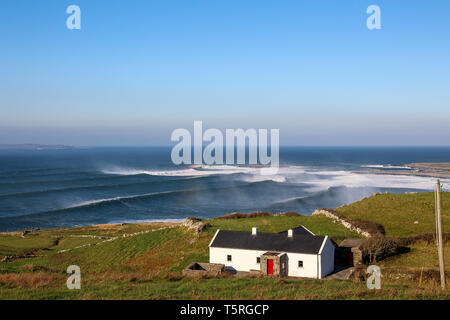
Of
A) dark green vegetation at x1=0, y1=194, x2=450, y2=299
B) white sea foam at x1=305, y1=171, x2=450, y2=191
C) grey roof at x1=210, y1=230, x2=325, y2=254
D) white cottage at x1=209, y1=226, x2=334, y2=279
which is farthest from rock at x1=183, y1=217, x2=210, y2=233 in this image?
white sea foam at x1=305, y1=171, x2=450, y2=191

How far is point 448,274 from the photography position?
85.8ft

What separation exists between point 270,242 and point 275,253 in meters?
1.66

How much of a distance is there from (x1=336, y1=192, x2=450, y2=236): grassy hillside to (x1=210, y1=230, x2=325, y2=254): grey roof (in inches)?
602

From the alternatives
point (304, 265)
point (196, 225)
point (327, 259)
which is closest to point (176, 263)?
point (196, 225)

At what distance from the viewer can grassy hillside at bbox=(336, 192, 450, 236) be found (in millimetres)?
42156

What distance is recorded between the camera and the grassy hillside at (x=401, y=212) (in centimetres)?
4216

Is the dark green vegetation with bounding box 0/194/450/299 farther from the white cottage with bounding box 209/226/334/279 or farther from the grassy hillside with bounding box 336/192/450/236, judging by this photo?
the white cottage with bounding box 209/226/334/279

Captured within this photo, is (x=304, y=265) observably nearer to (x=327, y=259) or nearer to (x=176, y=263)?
(x=327, y=259)

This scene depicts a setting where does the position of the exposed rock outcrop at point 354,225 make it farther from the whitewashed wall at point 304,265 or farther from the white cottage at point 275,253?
the whitewashed wall at point 304,265

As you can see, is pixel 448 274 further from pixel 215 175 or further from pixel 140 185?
pixel 215 175
